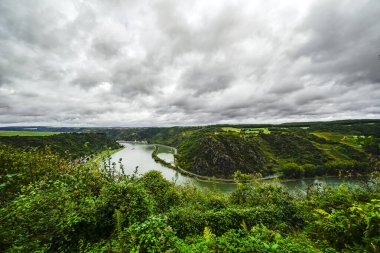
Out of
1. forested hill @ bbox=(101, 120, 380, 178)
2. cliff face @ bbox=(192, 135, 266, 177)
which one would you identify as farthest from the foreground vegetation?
forested hill @ bbox=(101, 120, 380, 178)

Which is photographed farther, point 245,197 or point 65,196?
point 245,197

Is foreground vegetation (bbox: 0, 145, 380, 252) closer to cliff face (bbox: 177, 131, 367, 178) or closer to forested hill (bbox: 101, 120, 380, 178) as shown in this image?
cliff face (bbox: 177, 131, 367, 178)

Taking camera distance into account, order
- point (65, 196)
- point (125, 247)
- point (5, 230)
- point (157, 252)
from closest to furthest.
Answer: point (5, 230) < point (157, 252) < point (125, 247) < point (65, 196)

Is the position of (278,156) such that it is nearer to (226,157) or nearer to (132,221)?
(226,157)

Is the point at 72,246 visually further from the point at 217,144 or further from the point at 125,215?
the point at 217,144

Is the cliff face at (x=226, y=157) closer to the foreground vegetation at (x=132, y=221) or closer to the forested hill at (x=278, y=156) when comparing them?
the forested hill at (x=278, y=156)

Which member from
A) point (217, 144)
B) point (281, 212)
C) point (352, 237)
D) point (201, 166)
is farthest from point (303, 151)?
point (352, 237)

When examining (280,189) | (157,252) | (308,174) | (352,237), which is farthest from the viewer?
(308,174)

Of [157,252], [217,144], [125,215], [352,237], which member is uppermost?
[352,237]

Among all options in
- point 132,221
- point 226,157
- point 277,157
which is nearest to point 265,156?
point 277,157

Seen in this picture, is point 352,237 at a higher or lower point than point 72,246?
higher
